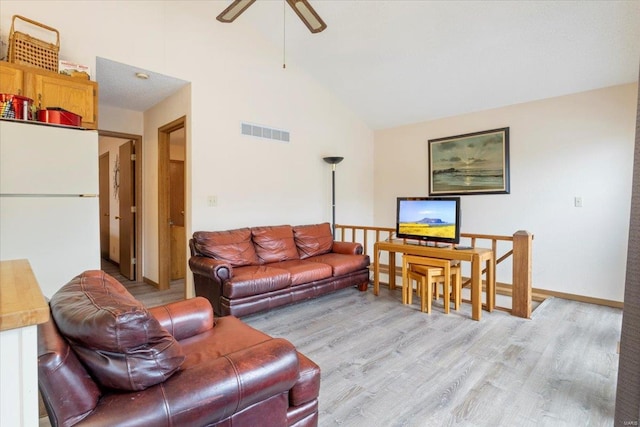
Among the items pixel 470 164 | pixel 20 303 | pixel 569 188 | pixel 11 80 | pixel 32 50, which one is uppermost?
pixel 32 50

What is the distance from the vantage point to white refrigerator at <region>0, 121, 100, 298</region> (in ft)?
7.22

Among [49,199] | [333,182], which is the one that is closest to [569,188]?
[333,182]

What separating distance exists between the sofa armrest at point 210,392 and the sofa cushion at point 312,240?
2.81 meters

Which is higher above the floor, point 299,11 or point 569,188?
point 299,11

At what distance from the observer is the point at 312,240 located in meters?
4.22

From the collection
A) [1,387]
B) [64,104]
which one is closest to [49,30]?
[64,104]

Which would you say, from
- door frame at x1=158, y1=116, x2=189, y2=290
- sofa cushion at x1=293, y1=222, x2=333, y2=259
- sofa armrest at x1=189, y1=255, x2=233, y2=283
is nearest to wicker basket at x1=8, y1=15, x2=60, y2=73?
door frame at x1=158, y1=116, x2=189, y2=290

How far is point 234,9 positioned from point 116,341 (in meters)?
2.38

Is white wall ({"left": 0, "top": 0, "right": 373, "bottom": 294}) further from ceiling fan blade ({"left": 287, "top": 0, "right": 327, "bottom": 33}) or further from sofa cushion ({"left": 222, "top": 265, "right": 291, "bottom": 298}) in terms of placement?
ceiling fan blade ({"left": 287, "top": 0, "right": 327, "bottom": 33})

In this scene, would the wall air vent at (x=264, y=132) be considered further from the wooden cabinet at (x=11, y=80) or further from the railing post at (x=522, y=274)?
the railing post at (x=522, y=274)

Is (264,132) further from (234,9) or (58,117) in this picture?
(58,117)

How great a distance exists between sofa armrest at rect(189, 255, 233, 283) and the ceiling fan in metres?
2.11

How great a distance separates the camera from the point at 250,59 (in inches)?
158

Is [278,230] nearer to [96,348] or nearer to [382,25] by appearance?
[382,25]
